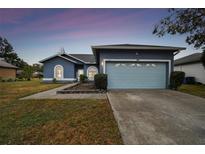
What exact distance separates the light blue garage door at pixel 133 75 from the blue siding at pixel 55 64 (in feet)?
32.3

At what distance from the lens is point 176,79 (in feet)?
36.4

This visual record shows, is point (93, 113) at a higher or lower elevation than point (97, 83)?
lower

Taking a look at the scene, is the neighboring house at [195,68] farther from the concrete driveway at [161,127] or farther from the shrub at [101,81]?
the concrete driveway at [161,127]

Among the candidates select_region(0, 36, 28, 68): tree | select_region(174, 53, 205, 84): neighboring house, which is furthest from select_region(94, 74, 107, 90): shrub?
select_region(0, 36, 28, 68): tree

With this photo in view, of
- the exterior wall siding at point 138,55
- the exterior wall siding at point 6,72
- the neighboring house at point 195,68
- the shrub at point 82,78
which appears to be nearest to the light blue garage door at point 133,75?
the exterior wall siding at point 138,55

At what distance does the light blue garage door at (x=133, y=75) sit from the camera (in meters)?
11.5

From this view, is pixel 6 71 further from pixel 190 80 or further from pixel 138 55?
pixel 190 80

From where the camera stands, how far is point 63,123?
13.5 feet

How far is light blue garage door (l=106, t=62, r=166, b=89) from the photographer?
11.5 meters

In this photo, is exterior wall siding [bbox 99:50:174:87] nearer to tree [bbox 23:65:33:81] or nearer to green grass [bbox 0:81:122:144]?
green grass [bbox 0:81:122:144]

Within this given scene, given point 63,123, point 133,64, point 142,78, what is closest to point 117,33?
point 133,64
